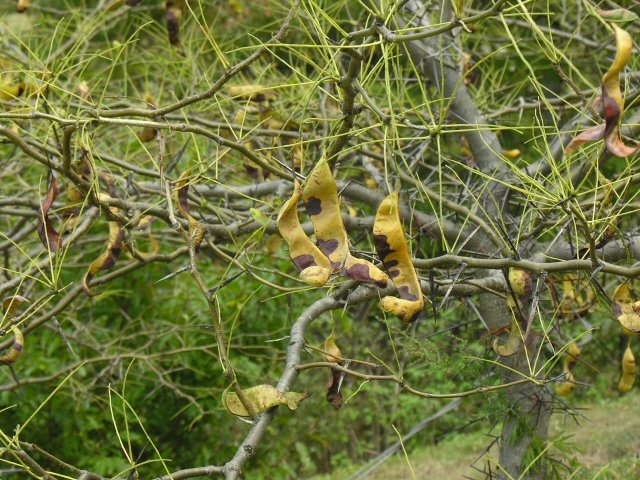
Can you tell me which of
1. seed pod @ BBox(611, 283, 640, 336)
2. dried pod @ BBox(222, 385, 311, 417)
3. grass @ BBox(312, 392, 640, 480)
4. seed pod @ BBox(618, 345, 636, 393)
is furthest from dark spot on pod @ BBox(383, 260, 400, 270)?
grass @ BBox(312, 392, 640, 480)

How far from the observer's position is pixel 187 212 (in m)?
2.61

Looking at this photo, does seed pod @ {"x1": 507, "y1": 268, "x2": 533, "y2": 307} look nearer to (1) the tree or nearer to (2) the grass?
(1) the tree

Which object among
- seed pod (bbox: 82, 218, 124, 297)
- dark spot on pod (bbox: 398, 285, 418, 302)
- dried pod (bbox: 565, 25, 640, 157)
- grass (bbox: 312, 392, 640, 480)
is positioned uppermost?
dried pod (bbox: 565, 25, 640, 157)

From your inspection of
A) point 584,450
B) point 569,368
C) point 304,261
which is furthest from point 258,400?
point 584,450

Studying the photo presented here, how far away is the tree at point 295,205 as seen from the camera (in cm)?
218

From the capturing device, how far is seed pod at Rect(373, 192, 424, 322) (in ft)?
6.47

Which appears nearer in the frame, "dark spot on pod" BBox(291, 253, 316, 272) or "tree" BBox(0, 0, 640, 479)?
"dark spot on pod" BBox(291, 253, 316, 272)

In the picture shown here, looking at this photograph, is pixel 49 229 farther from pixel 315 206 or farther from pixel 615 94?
pixel 615 94

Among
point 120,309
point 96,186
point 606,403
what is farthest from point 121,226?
point 606,403

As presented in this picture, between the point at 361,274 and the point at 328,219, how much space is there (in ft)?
0.49

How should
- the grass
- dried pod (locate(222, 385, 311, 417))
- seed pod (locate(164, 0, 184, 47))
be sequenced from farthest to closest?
the grass → seed pod (locate(164, 0, 184, 47)) → dried pod (locate(222, 385, 311, 417))

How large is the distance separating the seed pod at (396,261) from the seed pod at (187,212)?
23.2 inches

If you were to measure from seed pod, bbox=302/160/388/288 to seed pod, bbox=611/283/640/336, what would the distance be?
0.74 meters

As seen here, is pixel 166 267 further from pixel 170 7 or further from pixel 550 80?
pixel 550 80
